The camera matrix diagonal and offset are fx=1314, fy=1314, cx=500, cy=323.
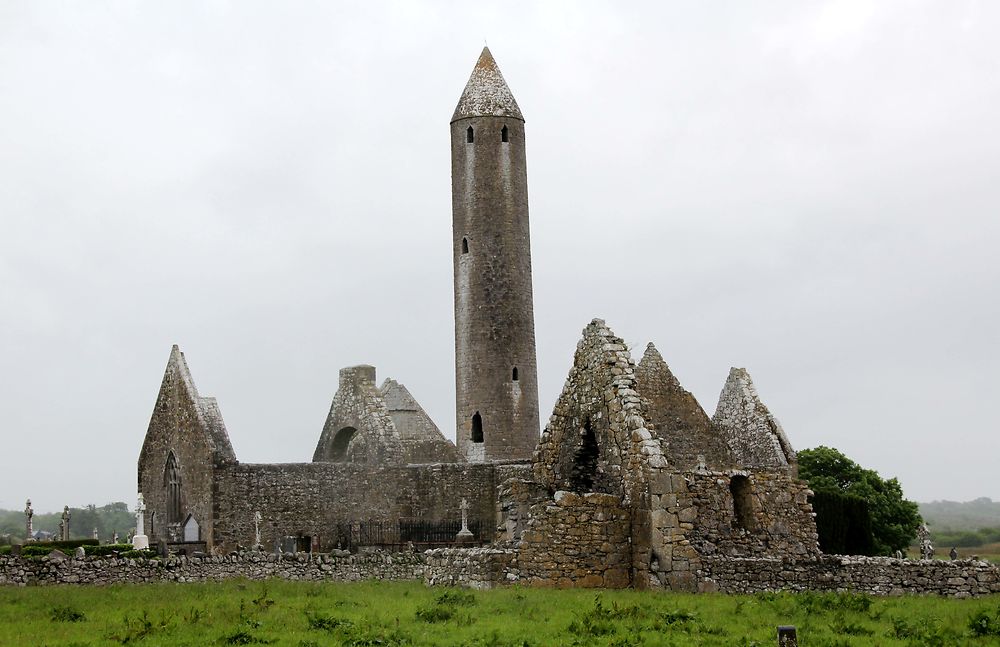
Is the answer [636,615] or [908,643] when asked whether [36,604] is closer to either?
[636,615]

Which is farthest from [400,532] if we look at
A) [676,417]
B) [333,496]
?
[676,417]

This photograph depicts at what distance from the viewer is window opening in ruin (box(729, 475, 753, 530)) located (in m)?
21.3

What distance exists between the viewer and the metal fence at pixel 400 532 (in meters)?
34.2

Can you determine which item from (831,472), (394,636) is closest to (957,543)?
(831,472)

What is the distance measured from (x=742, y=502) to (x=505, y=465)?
15.7 meters

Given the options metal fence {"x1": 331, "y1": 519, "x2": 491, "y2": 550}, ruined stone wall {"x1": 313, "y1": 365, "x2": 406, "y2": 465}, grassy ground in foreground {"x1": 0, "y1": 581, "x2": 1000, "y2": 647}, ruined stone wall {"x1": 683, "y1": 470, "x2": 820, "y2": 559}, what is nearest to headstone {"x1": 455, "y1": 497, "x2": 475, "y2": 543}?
metal fence {"x1": 331, "y1": 519, "x2": 491, "y2": 550}

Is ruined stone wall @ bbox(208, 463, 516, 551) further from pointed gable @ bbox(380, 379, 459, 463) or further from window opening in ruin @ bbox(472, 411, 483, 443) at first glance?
window opening in ruin @ bbox(472, 411, 483, 443)

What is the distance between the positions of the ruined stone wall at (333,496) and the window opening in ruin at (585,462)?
11.8 m

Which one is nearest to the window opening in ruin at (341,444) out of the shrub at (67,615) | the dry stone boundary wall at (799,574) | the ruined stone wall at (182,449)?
the ruined stone wall at (182,449)

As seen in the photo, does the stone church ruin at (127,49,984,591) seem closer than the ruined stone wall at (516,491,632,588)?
No

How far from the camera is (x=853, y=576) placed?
1806 cm

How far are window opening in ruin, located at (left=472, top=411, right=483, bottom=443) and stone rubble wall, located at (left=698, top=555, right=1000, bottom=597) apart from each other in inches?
1294

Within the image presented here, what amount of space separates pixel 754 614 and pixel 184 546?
17434 millimetres

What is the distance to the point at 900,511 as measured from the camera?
57.3m
